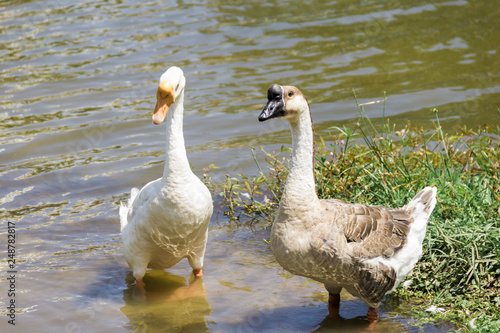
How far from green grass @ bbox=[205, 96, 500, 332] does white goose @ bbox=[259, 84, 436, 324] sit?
44cm

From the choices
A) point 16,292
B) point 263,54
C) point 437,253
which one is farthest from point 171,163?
point 263,54

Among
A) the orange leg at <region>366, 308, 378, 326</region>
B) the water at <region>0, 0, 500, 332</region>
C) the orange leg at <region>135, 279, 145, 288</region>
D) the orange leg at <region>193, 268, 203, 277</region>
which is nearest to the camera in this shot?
the orange leg at <region>366, 308, 378, 326</region>

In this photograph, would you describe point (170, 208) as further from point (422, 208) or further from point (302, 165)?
point (422, 208)

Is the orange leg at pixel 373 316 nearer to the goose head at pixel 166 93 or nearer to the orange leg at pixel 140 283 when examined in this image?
the orange leg at pixel 140 283

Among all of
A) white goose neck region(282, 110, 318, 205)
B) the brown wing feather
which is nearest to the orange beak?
white goose neck region(282, 110, 318, 205)

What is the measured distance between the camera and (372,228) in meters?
5.14

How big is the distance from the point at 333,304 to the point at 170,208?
168cm

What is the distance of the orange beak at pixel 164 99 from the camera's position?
17.8 feet

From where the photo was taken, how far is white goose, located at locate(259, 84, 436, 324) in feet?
15.8

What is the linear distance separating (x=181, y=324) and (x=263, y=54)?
8621 mm

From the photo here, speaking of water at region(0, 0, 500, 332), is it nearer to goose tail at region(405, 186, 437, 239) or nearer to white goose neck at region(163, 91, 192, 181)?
goose tail at region(405, 186, 437, 239)

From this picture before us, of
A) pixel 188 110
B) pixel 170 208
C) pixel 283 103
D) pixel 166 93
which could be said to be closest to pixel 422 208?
pixel 283 103

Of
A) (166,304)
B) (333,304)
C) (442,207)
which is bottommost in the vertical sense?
(166,304)

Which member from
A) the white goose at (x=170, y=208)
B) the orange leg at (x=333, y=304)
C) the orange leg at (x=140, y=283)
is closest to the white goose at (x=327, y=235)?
the orange leg at (x=333, y=304)
